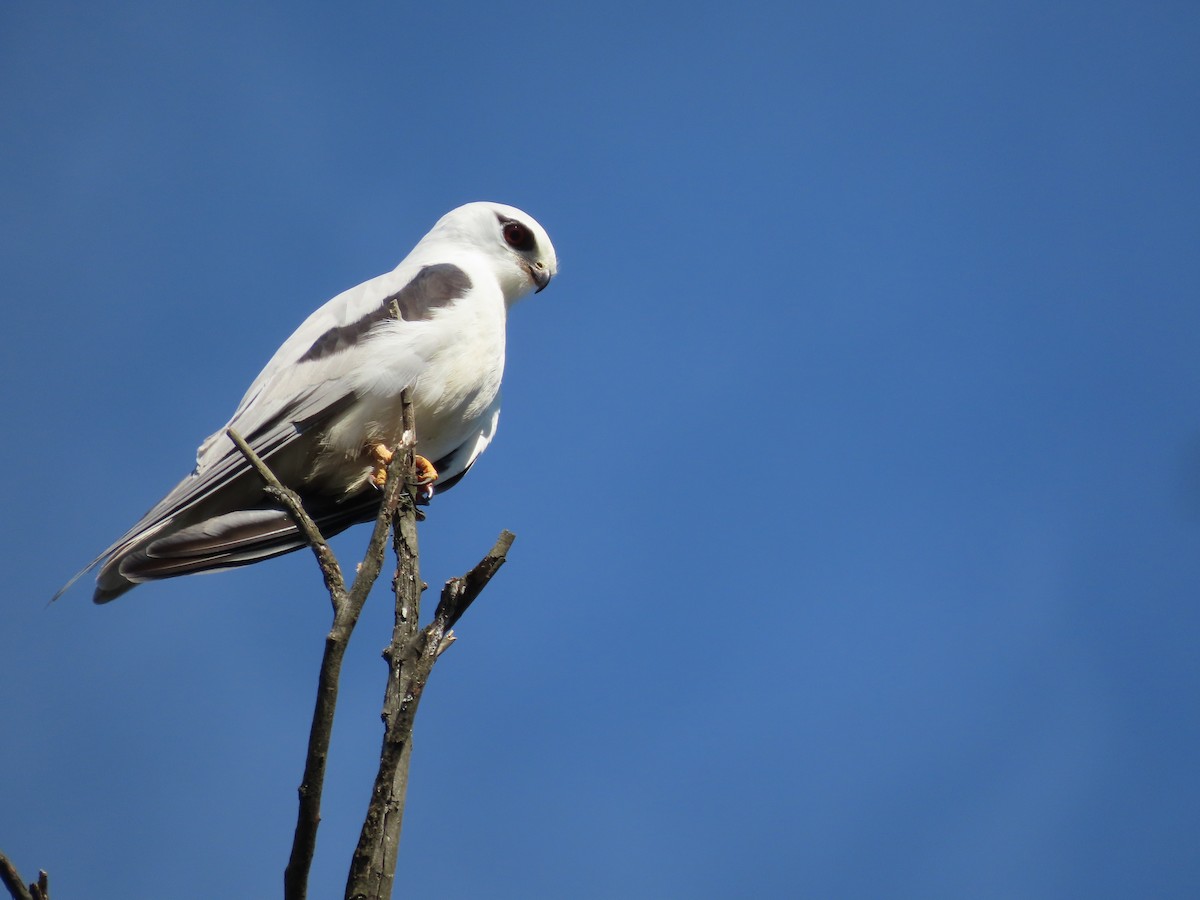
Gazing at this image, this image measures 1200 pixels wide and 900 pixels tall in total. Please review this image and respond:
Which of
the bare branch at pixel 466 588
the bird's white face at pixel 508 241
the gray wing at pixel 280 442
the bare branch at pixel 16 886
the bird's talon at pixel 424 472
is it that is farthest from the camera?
the bird's white face at pixel 508 241

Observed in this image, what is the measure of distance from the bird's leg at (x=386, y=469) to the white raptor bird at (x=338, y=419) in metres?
0.01

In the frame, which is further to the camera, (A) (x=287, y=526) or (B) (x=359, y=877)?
(A) (x=287, y=526)

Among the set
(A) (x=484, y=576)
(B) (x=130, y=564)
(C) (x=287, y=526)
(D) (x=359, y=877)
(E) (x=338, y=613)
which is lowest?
(D) (x=359, y=877)

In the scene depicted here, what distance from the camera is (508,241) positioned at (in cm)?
597

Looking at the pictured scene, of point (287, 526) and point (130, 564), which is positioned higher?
point (287, 526)

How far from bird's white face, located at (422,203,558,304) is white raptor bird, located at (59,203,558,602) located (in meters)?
0.73

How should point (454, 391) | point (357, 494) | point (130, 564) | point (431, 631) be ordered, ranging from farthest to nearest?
point (357, 494) → point (454, 391) → point (130, 564) → point (431, 631)

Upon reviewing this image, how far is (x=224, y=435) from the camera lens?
13.9ft

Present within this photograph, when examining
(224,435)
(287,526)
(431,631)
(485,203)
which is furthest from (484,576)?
(485,203)

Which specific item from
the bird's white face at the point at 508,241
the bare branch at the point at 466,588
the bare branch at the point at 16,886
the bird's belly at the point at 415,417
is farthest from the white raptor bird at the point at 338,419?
the bare branch at the point at 16,886

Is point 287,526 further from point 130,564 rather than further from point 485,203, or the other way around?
point 485,203

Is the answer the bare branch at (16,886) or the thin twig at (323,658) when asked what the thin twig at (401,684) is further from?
the bare branch at (16,886)

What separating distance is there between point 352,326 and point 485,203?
1849 millimetres

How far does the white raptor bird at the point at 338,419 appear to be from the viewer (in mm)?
4020
